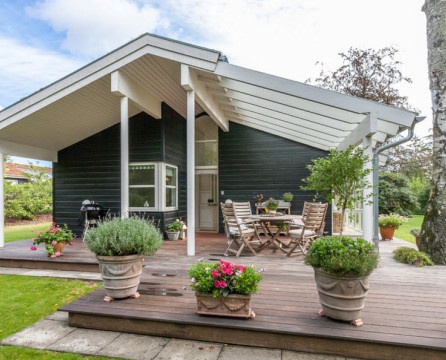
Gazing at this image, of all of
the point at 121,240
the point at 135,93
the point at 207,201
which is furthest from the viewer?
the point at 207,201

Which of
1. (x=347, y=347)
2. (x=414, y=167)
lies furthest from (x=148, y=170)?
(x=414, y=167)

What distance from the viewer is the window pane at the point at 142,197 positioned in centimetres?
688

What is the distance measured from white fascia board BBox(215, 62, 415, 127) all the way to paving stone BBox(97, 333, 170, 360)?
3.42 m

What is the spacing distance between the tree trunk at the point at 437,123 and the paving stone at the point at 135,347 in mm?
4421

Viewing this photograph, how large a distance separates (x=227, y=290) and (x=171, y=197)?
5.19m

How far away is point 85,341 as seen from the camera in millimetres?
2453

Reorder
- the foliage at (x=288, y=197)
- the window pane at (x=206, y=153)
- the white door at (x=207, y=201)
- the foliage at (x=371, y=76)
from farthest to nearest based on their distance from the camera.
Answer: the foliage at (x=371, y=76), the white door at (x=207, y=201), the window pane at (x=206, y=153), the foliage at (x=288, y=197)

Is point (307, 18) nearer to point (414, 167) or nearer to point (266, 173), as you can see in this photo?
point (266, 173)

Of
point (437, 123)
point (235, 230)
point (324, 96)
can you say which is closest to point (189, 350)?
point (235, 230)

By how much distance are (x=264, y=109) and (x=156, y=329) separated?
15.6 feet

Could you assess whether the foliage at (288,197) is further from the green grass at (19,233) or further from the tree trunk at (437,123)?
the green grass at (19,233)

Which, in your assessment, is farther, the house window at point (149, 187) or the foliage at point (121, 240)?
the house window at point (149, 187)

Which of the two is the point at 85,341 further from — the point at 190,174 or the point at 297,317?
the point at 190,174

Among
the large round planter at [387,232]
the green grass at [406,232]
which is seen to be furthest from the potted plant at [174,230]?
the green grass at [406,232]
